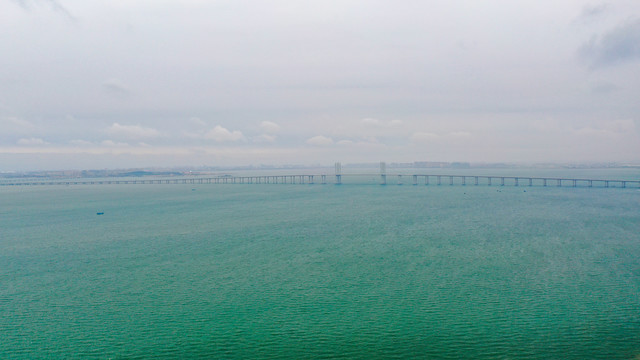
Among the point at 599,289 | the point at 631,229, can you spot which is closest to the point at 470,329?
Answer: the point at 599,289

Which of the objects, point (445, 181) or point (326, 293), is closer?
point (326, 293)

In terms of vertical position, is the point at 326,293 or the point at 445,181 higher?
the point at 326,293

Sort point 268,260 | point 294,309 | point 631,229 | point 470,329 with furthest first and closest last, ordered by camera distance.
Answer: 1. point 631,229
2. point 268,260
3. point 294,309
4. point 470,329

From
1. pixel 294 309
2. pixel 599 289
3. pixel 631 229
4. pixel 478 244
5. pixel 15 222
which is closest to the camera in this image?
pixel 294 309

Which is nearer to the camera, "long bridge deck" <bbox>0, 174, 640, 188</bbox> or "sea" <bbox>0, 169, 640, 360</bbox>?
"sea" <bbox>0, 169, 640, 360</bbox>

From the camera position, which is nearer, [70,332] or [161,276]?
[70,332]

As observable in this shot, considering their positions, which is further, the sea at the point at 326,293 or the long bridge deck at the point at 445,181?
the long bridge deck at the point at 445,181

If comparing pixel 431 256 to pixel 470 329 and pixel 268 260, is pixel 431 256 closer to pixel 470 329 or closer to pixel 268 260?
pixel 268 260
